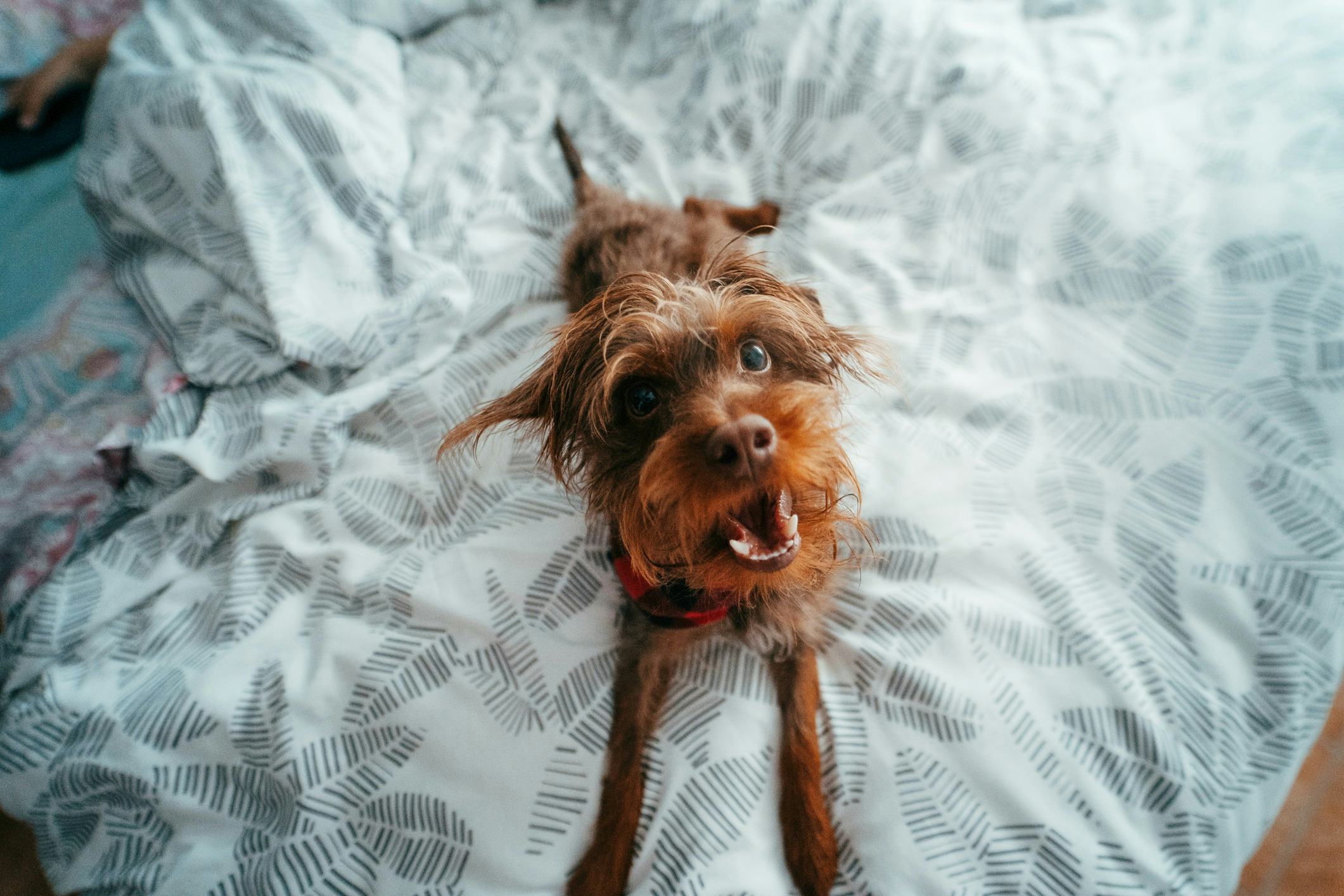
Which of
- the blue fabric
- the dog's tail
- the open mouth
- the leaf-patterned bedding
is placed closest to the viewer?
the open mouth

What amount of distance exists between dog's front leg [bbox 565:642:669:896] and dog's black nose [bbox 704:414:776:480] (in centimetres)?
68

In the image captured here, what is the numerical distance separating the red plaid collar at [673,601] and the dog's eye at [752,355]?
0.60 m

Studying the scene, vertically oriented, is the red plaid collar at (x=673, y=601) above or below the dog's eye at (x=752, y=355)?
below

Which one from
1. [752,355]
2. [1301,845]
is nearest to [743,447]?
[752,355]

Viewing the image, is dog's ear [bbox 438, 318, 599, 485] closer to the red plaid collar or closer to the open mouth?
the red plaid collar

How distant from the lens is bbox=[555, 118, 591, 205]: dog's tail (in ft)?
8.66

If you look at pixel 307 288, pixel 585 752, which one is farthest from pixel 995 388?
pixel 307 288

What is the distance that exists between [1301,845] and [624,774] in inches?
83.5

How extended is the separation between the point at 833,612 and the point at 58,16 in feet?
13.6

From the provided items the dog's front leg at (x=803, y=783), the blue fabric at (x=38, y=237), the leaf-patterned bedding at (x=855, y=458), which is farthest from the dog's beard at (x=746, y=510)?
the blue fabric at (x=38, y=237)

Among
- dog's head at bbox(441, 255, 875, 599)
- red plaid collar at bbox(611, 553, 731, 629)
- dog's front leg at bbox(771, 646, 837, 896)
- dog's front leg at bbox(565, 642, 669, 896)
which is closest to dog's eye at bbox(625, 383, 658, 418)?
dog's head at bbox(441, 255, 875, 599)

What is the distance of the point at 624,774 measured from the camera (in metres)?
1.60

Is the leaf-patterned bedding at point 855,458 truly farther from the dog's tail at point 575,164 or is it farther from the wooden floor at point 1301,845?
the wooden floor at point 1301,845

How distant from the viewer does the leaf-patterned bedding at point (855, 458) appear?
1.56 metres
